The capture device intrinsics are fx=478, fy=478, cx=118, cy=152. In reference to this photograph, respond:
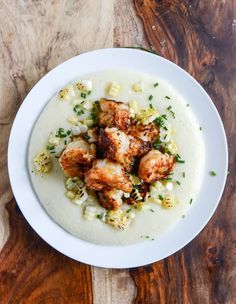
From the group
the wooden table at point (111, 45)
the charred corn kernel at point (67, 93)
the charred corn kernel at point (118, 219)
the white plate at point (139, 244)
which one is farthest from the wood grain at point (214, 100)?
A: the charred corn kernel at point (67, 93)

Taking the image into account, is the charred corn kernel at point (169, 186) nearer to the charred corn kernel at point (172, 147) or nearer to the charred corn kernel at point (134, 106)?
the charred corn kernel at point (172, 147)

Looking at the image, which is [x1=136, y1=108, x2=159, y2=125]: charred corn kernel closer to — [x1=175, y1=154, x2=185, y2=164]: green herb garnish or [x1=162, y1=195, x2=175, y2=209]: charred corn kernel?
[x1=175, y1=154, x2=185, y2=164]: green herb garnish

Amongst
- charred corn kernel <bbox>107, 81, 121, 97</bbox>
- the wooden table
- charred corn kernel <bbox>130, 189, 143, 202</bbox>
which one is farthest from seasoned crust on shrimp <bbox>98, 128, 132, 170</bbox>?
the wooden table

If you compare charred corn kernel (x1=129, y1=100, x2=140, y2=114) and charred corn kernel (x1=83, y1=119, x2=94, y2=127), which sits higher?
charred corn kernel (x1=129, y1=100, x2=140, y2=114)

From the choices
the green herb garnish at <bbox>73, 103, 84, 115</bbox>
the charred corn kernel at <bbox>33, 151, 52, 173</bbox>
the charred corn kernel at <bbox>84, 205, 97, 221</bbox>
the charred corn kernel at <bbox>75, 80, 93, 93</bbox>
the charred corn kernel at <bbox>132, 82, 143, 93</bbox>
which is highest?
the charred corn kernel at <bbox>132, 82, 143, 93</bbox>

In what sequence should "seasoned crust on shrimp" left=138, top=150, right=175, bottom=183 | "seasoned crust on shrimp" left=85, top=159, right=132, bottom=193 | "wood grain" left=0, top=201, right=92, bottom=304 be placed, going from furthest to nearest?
"wood grain" left=0, top=201, right=92, bottom=304, "seasoned crust on shrimp" left=138, top=150, right=175, bottom=183, "seasoned crust on shrimp" left=85, top=159, right=132, bottom=193

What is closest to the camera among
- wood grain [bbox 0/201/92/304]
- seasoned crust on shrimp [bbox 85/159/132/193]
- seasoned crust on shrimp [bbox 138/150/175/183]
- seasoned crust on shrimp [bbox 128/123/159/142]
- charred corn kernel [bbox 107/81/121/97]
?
seasoned crust on shrimp [bbox 85/159/132/193]
